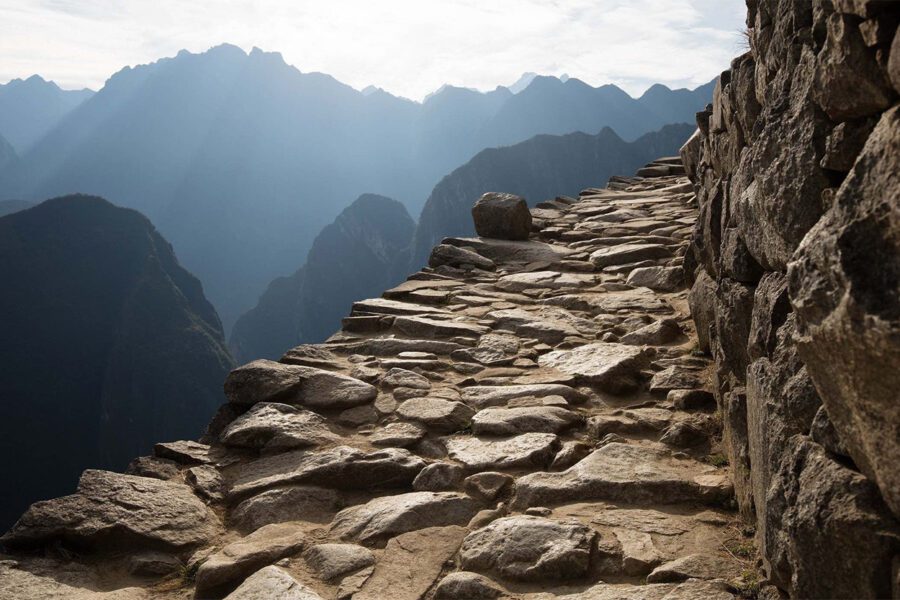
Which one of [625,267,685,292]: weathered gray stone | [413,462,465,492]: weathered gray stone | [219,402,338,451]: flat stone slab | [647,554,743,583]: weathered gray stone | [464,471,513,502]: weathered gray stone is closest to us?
[647,554,743,583]: weathered gray stone

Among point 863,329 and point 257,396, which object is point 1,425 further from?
point 863,329

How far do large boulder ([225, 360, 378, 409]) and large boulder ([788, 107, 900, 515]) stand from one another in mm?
3331

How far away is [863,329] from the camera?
4.30ft

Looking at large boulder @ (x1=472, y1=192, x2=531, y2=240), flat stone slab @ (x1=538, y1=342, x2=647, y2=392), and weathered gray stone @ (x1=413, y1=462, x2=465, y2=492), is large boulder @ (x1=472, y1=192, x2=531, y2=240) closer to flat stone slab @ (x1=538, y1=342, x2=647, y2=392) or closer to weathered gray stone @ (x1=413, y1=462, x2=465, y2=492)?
flat stone slab @ (x1=538, y1=342, x2=647, y2=392)

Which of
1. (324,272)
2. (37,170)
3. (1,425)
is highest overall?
(37,170)

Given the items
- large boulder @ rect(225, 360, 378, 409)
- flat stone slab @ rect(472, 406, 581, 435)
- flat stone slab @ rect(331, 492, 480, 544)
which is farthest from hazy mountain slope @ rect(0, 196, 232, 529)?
flat stone slab @ rect(331, 492, 480, 544)

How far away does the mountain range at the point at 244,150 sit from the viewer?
528 ft

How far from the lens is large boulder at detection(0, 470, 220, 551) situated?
3.07m

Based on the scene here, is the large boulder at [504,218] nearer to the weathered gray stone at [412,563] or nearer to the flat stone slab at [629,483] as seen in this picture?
the flat stone slab at [629,483]

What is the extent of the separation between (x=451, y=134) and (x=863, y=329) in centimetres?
19734

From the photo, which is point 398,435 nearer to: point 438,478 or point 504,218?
point 438,478

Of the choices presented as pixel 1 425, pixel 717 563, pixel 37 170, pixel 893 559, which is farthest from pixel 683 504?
pixel 37 170

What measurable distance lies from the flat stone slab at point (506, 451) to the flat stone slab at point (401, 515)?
323 mm

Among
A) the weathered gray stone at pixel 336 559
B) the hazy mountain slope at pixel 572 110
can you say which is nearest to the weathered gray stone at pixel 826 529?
the weathered gray stone at pixel 336 559
